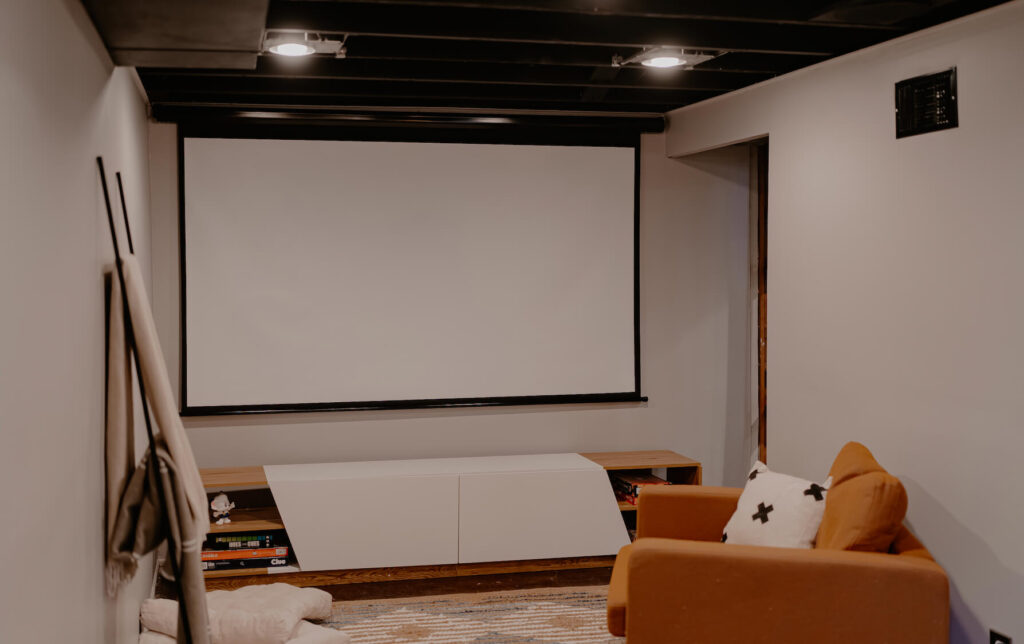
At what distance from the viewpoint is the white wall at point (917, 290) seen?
2.80 m

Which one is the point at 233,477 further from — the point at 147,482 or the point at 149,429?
the point at 149,429

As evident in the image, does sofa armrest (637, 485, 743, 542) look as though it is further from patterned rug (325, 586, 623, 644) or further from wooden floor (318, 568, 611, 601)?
wooden floor (318, 568, 611, 601)

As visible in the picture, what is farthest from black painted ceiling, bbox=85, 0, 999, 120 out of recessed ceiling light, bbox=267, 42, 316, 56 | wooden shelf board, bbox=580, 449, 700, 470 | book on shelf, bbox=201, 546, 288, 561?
book on shelf, bbox=201, 546, 288, 561

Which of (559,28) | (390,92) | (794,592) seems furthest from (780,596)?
(390,92)

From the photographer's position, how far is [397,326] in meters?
4.59

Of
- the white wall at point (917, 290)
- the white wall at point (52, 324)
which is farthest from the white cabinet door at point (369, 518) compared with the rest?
the white wall at point (917, 290)

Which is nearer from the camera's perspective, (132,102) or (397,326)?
(132,102)

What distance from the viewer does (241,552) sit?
404cm

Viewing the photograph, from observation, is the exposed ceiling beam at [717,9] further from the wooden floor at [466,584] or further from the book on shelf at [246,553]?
the wooden floor at [466,584]

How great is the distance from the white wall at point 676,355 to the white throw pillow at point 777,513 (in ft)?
5.41

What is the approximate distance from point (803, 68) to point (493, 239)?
1.77 meters

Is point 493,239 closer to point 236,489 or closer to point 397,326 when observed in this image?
point 397,326

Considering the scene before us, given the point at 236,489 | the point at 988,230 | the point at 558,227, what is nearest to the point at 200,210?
the point at 236,489

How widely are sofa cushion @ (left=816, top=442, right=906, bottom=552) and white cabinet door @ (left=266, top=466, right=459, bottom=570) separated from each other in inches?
76.6
